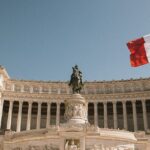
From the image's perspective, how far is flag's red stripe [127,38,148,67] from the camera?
33594 mm

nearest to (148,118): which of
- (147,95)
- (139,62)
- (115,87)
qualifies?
(147,95)

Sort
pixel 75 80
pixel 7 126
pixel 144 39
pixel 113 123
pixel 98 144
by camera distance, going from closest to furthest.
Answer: pixel 144 39 < pixel 98 144 < pixel 75 80 < pixel 7 126 < pixel 113 123

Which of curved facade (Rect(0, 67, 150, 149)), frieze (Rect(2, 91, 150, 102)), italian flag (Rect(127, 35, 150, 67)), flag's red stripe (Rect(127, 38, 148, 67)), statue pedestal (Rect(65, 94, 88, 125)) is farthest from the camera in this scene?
frieze (Rect(2, 91, 150, 102))

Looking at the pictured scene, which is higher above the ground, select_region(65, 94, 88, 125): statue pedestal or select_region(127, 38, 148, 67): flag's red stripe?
select_region(127, 38, 148, 67): flag's red stripe

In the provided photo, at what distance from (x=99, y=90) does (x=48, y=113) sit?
18611 mm

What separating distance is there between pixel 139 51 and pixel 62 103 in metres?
72.8

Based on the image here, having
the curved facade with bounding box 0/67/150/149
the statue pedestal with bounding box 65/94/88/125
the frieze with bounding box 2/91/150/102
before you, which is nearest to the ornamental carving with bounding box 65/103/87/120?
the statue pedestal with bounding box 65/94/88/125

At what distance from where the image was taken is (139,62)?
33.8m

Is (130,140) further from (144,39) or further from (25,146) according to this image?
(144,39)

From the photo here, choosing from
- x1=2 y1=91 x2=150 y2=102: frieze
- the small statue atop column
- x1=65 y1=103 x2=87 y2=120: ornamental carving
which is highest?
x1=2 y1=91 x2=150 y2=102: frieze

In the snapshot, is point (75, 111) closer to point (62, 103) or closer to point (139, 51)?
point (139, 51)

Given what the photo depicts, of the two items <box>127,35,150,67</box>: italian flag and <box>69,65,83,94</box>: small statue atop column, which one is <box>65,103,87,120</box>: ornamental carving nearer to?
<box>69,65,83,94</box>: small statue atop column

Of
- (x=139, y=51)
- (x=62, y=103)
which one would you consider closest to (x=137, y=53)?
(x=139, y=51)

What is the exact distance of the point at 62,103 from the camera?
105 m
